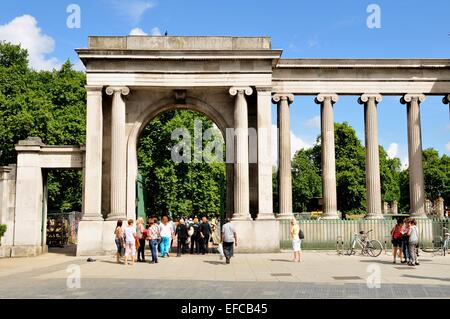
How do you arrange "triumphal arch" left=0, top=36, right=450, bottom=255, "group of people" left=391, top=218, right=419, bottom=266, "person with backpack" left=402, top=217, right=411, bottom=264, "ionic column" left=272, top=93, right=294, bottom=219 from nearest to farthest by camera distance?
"group of people" left=391, top=218, right=419, bottom=266 → "person with backpack" left=402, top=217, right=411, bottom=264 → "triumphal arch" left=0, top=36, right=450, bottom=255 → "ionic column" left=272, top=93, right=294, bottom=219

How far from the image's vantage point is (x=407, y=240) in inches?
766

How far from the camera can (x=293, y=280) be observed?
46.8 ft

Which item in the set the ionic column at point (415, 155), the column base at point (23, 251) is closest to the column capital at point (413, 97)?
the ionic column at point (415, 155)

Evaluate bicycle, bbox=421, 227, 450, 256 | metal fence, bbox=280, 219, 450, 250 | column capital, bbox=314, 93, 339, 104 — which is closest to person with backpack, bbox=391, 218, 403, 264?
bicycle, bbox=421, 227, 450, 256

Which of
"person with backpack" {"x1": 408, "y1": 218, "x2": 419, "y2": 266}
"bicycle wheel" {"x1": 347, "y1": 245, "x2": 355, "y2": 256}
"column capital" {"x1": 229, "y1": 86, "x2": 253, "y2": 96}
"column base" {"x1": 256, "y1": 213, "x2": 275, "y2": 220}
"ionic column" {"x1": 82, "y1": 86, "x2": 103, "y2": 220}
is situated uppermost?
"column capital" {"x1": 229, "y1": 86, "x2": 253, "y2": 96}

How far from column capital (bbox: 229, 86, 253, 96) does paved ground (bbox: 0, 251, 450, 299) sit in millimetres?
8718

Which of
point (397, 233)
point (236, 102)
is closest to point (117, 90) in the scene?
point (236, 102)

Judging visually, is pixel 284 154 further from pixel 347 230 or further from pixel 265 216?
pixel 347 230

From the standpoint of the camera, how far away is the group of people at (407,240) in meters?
19.0

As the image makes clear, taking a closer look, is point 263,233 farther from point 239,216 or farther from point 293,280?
point 293,280

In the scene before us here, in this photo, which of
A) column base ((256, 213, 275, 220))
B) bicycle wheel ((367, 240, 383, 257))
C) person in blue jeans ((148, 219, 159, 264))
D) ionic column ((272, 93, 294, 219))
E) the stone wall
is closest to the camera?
person in blue jeans ((148, 219, 159, 264))

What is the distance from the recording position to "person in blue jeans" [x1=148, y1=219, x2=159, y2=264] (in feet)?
65.9

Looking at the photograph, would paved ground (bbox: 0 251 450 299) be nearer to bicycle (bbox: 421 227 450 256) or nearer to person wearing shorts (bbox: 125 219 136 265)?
person wearing shorts (bbox: 125 219 136 265)
